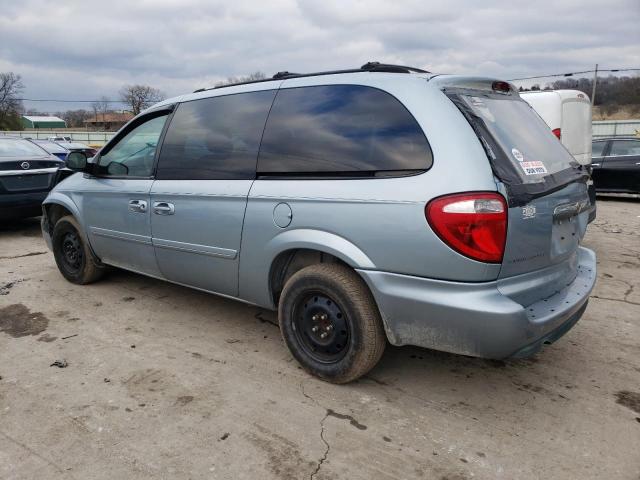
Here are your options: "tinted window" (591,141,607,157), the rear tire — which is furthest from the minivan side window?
"tinted window" (591,141,607,157)

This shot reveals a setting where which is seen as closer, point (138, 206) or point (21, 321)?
point (138, 206)

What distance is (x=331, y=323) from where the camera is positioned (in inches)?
112

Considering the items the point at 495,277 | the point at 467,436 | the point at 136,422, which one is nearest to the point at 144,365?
the point at 136,422

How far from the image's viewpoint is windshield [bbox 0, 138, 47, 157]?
24.8 ft

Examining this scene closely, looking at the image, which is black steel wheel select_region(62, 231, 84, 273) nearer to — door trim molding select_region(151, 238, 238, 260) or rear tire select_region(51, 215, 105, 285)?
rear tire select_region(51, 215, 105, 285)

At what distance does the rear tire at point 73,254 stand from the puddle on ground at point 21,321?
622mm

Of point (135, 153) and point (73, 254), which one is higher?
point (135, 153)

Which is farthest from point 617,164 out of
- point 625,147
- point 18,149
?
point 18,149

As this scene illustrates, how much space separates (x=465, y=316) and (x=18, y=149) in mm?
7964

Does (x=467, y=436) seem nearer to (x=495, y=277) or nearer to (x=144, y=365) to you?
(x=495, y=277)

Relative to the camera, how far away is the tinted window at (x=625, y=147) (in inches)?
408

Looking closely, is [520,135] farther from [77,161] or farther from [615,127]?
[615,127]

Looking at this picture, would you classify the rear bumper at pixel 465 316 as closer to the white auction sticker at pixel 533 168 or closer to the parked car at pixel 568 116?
the white auction sticker at pixel 533 168

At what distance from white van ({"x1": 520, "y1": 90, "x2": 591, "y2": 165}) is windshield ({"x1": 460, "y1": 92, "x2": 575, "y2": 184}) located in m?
4.19
